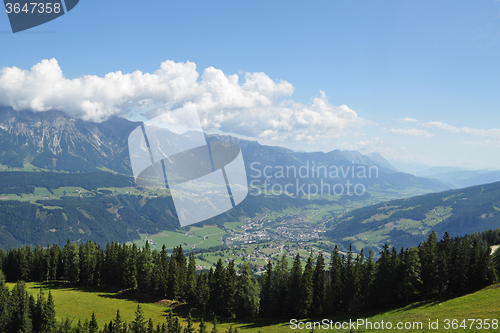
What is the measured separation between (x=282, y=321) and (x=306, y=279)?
7117mm

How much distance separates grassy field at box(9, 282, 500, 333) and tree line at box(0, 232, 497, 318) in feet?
9.18

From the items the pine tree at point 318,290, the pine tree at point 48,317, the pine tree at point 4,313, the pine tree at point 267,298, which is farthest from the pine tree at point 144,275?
the pine tree at point 318,290

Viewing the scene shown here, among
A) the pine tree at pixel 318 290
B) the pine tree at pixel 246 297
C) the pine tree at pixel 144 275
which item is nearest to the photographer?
the pine tree at pixel 318 290

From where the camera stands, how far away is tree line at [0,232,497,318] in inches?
1649

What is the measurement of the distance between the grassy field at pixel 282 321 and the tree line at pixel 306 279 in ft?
9.18

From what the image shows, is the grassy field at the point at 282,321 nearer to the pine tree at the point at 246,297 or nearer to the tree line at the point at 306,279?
the tree line at the point at 306,279

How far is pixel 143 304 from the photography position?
4825 cm

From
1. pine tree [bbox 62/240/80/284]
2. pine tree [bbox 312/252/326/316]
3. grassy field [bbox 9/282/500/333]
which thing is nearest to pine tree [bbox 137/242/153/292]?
grassy field [bbox 9/282/500/333]

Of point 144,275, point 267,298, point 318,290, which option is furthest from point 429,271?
point 144,275

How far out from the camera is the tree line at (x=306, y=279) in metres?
41.9

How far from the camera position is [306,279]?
44.5m

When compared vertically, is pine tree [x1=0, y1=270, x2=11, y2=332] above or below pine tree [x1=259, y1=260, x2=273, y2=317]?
above

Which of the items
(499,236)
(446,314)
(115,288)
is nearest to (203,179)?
(446,314)

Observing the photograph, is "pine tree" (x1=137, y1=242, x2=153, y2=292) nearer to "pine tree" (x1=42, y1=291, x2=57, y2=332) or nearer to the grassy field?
the grassy field
